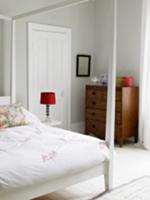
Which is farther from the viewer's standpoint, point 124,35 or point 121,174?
point 124,35

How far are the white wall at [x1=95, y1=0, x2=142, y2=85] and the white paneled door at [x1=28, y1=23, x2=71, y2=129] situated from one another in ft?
2.44

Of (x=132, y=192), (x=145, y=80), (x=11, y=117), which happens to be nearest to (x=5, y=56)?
(x=11, y=117)

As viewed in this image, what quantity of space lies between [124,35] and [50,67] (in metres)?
1.51

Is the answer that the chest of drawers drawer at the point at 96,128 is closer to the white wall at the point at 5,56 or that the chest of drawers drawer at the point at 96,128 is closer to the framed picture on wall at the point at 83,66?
the framed picture on wall at the point at 83,66

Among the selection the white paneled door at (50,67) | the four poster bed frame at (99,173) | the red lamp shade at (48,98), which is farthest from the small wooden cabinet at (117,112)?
the four poster bed frame at (99,173)

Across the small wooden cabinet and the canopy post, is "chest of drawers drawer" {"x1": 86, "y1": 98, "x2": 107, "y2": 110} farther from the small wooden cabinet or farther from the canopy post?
the canopy post

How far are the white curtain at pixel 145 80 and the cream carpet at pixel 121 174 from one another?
12.0 inches

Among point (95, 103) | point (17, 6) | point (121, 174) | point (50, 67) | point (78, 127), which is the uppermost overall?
point (17, 6)

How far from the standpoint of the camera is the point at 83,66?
5.96 metres

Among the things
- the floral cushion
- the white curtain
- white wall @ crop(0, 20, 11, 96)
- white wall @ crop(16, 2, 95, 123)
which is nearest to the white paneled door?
white wall @ crop(16, 2, 95, 123)

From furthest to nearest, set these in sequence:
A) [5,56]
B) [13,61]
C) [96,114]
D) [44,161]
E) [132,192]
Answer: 1. [96,114]
2. [5,56]
3. [13,61]
4. [132,192]
5. [44,161]

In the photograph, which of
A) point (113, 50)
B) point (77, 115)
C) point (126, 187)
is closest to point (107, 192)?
point (126, 187)

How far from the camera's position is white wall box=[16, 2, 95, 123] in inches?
200

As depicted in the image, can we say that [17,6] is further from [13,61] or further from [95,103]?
[95,103]
